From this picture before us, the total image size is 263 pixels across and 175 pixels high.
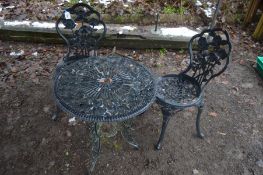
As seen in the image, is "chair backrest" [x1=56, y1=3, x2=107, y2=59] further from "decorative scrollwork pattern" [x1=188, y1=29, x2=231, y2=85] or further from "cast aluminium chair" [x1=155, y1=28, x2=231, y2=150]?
"decorative scrollwork pattern" [x1=188, y1=29, x2=231, y2=85]

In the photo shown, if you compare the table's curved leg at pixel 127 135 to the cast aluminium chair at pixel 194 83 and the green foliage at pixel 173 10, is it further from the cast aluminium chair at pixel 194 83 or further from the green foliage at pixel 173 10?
the green foliage at pixel 173 10

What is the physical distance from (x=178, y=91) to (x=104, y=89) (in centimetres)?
97

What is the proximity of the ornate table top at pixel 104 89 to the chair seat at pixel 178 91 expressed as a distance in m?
0.31

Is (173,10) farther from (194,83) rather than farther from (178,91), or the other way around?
(178,91)

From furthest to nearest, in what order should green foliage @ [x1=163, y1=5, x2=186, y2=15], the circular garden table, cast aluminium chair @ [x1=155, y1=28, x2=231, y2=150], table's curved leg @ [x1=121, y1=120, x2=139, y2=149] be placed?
1. green foliage @ [x1=163, y1=5, x2=186, y2=15]
2. table's curved leg @ [x1=121, y1=120, x2=139, y2=149]
3. cast aluminium chair @ [x1=155, y1=28, x2=231, y2=150]
4. the circular garden table

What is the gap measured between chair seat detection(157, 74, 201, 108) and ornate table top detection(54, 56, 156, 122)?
312mm

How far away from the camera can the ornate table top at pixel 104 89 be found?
8.13 feet

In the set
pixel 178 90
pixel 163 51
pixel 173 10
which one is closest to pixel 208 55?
pixel 178 90

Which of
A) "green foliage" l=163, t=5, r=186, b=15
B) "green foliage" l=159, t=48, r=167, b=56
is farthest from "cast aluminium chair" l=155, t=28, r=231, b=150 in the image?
"green foliage" l=163, t=5, r=186, b=15

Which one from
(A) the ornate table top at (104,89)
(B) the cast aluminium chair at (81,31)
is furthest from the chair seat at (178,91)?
(B) the cast aluminium chair at (81,31)

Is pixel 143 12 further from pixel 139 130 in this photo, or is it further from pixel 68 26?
pixel 139 130

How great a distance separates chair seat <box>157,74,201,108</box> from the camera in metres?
3.03

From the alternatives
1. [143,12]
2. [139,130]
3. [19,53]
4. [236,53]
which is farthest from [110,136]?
[236,53]

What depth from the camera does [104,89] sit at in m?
2.71
